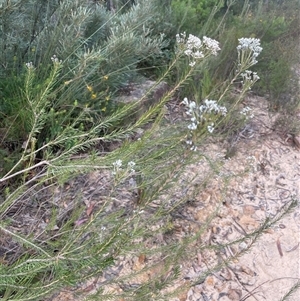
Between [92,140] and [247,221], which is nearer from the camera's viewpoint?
[92,140]

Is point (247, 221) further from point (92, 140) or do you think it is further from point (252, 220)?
point (92, 140)

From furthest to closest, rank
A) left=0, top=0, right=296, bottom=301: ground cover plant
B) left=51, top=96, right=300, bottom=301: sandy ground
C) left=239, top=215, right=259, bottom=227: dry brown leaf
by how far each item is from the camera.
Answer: left=239, top=215, right=259, bottom=227: dry brown leaf, left=51, top=96, right=300, bottom=301: sandy ground, left=0, top=0, right=296, bottom=301: ground cover plant

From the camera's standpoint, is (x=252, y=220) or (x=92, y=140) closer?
(x=92, y=140)

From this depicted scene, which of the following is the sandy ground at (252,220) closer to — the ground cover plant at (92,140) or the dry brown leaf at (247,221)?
the dry brown leaf at (247,221)

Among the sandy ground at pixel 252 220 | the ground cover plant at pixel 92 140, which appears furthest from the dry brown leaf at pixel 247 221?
the ground cover plant at pixel 92 140

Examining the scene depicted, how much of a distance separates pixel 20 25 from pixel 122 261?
1.65 m

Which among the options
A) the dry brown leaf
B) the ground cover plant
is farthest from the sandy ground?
the ground cover plant

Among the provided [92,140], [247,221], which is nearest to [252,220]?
[247,221]

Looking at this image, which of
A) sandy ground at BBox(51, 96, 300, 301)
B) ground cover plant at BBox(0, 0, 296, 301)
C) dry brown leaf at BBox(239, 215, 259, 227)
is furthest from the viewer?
dry brown leaf at BBox(239, 215, 259, 227)

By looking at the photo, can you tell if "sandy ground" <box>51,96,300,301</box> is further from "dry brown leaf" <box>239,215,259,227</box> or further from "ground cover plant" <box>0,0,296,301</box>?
"ground cover plant" <box>0,0,296,301</box>

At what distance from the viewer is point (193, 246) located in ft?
7.41

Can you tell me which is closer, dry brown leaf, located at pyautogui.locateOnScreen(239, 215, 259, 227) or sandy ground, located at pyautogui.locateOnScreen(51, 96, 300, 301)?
sandy ground, located at pyautogui.locateOnScreen(51, 96, 300, 301)

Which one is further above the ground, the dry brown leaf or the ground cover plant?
the ground cover plant

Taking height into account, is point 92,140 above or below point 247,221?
above
